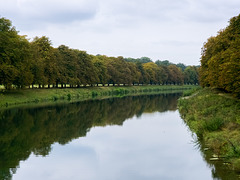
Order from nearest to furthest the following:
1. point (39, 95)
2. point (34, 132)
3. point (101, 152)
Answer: point (101, 152)
point (34, 132)
point (39, 95)

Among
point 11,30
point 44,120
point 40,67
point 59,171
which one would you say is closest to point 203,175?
point 59,171

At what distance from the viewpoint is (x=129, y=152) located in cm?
1811

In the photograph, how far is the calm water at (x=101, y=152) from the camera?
45.4 ft

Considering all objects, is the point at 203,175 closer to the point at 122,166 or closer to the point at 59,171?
the point at 122,166

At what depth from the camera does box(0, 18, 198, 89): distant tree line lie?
46.5m

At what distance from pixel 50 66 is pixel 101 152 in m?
48.9

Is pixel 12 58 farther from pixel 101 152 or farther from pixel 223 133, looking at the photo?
pixel 223 133

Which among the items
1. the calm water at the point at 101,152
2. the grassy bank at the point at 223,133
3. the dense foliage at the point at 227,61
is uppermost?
the dense foliage at the point at 227,61

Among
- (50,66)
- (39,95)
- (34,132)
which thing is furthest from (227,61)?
(50,66)

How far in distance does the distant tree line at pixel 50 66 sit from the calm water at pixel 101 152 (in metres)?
20.2

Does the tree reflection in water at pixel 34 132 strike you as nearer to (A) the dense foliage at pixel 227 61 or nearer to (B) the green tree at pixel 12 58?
(B) the green tree at pixel 12 58

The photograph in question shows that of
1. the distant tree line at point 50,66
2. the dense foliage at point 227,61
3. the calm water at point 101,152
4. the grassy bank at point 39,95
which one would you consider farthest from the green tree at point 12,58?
the dense foliage at point 227,61

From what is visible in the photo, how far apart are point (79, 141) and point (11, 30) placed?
3587cm

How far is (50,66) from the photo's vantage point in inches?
2522
